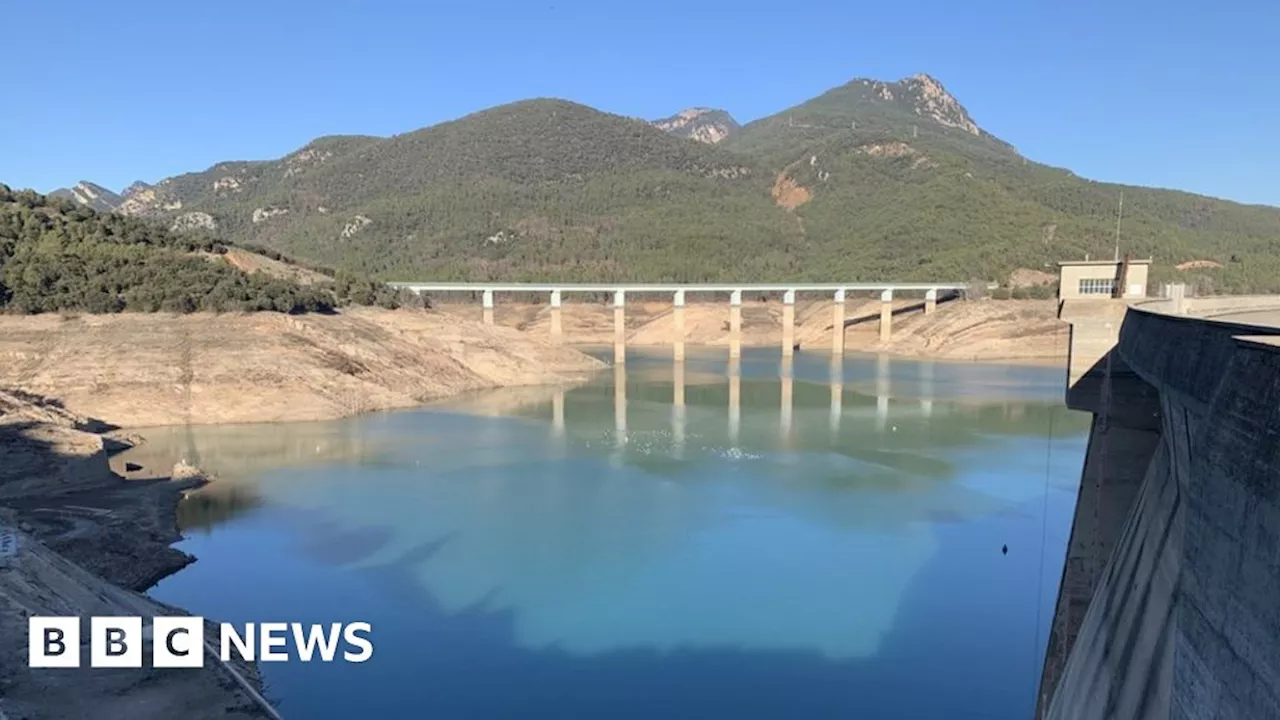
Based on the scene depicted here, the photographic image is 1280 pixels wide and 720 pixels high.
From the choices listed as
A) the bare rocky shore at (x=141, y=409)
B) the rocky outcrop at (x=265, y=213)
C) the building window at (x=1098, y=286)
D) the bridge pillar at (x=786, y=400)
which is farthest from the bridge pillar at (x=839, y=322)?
the rocky outcrop at (x=265, y=213)

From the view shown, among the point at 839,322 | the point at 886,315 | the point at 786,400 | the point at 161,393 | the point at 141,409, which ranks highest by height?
the point at 886,315

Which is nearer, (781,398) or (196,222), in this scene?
(781,398)

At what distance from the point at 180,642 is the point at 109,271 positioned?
49333mm

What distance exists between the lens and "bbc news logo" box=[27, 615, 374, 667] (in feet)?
45.3

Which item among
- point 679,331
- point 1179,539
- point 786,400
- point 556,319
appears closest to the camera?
point 1179,539

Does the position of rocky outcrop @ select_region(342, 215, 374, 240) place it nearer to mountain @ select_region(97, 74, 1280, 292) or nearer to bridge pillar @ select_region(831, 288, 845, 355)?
mountain @ select_region(97, 74, 1280, 292)

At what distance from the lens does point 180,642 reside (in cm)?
1533

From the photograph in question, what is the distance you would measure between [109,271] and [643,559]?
49.0m

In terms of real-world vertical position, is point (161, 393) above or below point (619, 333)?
below

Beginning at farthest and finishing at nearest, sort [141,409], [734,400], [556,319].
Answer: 1. [556,319]
2. [734,400]
3. [141,409]

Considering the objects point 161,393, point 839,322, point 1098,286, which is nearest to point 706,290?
point 839,322

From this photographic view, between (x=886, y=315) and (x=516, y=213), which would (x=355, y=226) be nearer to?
(x=516, y=213)

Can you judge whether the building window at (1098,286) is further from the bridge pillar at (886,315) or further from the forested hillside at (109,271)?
the bridge pillar at (886,315)

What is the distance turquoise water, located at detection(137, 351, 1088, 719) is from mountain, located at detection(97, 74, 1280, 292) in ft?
251
